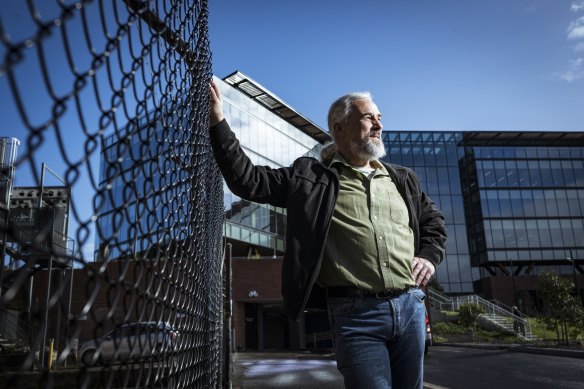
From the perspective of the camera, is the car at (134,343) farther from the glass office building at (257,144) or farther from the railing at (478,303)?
the railing at (478,303)

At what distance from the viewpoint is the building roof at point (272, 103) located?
33.6 meters

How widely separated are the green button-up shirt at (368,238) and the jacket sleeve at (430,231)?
6.6 inches

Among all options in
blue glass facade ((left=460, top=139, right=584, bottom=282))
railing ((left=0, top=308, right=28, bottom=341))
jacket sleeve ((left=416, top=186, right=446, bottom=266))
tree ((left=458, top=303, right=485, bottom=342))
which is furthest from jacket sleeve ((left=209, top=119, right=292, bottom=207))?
blue glass facade ((left=460, top=139, right=584, bottom=282))

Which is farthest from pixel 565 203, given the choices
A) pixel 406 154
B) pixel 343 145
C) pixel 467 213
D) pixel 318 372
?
pixel 343 145

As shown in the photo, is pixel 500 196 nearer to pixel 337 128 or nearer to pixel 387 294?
pixel 337 128

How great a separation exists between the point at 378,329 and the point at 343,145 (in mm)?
1172

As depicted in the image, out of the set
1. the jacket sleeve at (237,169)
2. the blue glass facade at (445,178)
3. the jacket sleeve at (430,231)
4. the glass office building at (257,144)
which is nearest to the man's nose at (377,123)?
the jacket sleeve at (430,231)

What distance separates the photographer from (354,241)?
257 centimetres

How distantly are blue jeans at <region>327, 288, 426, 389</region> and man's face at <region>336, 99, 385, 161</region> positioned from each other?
87 cm

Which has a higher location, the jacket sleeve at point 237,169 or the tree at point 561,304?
the jacket sleeve at point 237,169

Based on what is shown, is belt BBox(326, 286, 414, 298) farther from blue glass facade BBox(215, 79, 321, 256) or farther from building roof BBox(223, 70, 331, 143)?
building roof BBox(223, 70, 331, 143)

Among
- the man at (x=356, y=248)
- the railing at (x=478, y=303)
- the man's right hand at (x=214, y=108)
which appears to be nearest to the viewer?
the man at (x=356, y=248)

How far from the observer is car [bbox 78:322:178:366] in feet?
3.50

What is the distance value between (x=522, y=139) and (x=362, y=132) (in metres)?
57.1
